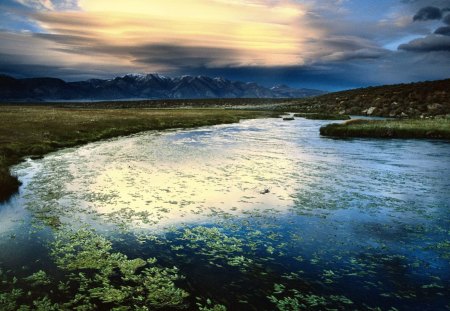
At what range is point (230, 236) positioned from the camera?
52.3 ft

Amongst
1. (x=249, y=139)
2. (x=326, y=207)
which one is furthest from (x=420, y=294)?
(x=249, y=139)

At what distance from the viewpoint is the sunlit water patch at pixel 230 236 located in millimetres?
11227

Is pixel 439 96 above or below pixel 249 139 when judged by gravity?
above

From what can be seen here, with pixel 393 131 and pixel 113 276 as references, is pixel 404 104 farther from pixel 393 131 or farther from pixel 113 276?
pixel 113 276

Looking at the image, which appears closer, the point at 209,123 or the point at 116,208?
the point at 116,208

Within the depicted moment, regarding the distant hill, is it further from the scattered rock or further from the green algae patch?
the green algae patch

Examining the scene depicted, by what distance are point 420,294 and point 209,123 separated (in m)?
75.8

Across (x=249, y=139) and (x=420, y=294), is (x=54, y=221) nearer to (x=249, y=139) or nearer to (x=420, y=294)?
(x=420, y=294)

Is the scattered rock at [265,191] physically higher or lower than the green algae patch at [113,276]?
higher

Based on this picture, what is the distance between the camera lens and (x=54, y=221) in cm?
1769

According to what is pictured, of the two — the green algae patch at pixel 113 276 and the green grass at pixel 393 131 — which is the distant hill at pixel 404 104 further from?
the green algae patch at pixel 113 276

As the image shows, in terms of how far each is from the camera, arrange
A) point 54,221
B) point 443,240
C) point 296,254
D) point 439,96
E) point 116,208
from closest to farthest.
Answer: point 296,254 < point 443,240 < point 54,221 < point 116,208 < point 439,96

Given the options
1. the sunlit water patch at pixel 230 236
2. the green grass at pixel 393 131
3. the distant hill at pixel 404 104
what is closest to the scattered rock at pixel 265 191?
the sunlit water patch at pixel 230 236

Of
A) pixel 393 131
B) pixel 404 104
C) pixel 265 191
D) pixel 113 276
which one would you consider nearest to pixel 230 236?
pixel 113 276
